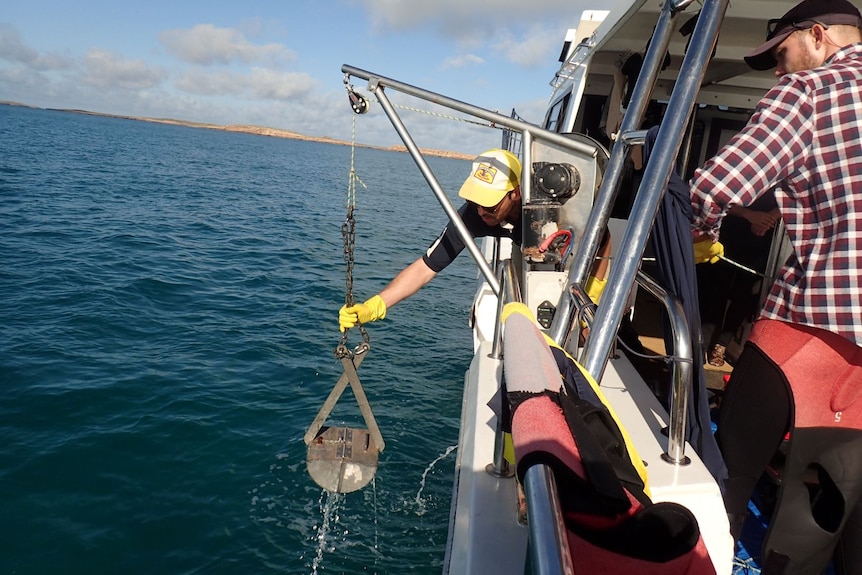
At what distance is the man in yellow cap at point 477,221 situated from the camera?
3580mm

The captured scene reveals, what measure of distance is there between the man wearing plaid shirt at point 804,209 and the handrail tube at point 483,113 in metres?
1.17

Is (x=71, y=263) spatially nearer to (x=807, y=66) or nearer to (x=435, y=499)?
(x=435, y=499)

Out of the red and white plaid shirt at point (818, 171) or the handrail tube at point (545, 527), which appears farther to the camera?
the red and white plaid shirt at point (818, 171)

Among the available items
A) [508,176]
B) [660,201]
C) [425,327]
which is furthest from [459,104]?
[425,327]

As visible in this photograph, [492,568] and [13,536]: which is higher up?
[492,568]

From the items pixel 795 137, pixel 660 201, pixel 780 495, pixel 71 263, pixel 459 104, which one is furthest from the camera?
pixel 71 263

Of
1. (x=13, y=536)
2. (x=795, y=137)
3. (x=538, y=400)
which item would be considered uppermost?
(x=795, y=137)

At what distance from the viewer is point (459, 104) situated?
323 cm

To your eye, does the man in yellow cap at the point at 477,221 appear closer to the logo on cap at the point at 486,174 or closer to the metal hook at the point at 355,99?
the logo on cap at the point at 486,174

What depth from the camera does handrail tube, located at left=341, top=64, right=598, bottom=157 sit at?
3.09 metres

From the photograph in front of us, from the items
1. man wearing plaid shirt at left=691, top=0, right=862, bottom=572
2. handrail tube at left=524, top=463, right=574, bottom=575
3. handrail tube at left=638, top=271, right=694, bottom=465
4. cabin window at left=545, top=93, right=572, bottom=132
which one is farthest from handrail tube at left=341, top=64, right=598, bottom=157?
cabin window at left=545, top=93, right=572, bottom=132

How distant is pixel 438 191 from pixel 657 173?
1.58 meters

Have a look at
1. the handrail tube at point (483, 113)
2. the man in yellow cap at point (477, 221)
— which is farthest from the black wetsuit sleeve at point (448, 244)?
the handrail tube at point (483, 113)

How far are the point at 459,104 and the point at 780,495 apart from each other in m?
2.44
